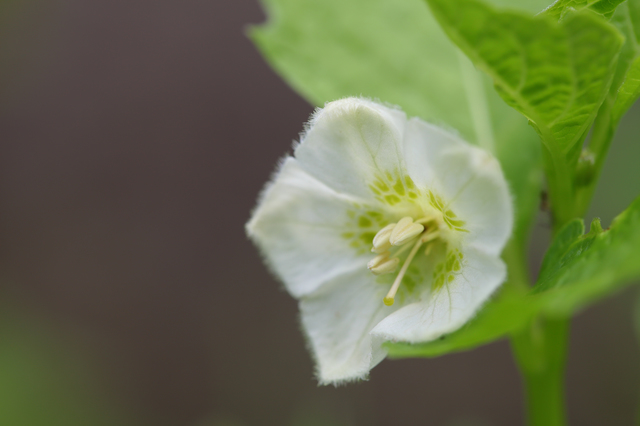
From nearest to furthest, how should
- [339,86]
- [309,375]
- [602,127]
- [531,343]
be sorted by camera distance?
[602,127], [531,343], [339,86], [309,375]

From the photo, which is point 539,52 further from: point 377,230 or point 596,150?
point 377,230

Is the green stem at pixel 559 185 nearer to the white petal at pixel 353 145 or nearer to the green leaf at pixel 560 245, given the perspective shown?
the green leaf at pixel 560 245

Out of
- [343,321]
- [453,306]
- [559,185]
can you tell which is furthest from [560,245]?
[343,321]

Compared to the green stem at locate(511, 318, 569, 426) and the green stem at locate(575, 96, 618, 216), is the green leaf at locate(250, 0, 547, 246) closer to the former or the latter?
the green stem at locate(575, 96, 618, 216)

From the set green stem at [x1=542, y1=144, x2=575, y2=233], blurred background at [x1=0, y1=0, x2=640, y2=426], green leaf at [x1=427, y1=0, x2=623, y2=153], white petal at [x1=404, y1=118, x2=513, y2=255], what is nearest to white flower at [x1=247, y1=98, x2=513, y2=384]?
white petal at [x1=404, y1=118, x2=513, y2=255]

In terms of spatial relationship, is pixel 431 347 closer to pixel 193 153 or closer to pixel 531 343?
pixel 531 343

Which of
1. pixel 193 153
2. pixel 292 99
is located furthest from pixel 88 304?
pixel 292 99
